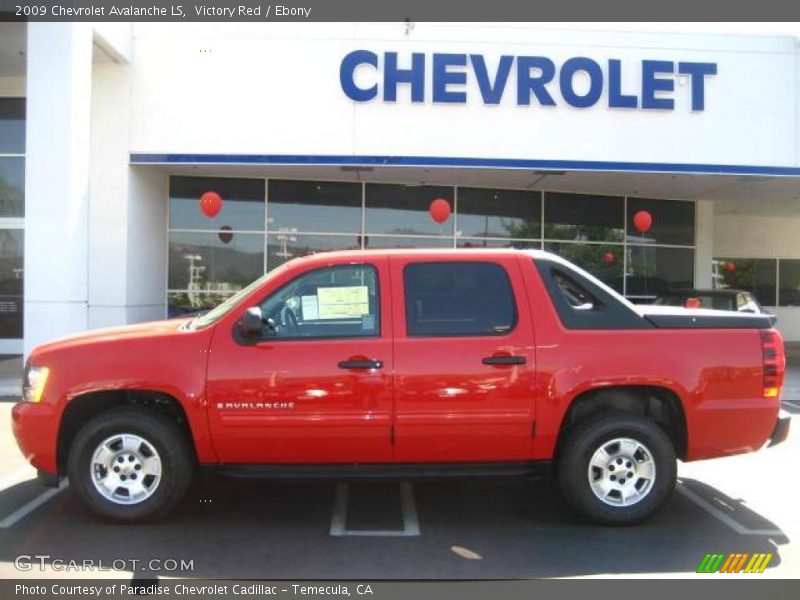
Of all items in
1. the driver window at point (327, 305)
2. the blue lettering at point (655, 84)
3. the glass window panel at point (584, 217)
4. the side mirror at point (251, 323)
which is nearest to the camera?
the side mirror at point (251, 323)

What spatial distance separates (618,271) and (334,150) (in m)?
7.65

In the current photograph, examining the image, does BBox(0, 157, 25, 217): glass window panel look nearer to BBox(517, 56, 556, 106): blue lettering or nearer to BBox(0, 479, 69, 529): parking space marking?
BBox(517, 56, 556, 106): blue lettering

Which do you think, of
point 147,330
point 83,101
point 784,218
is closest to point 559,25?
point 83,101

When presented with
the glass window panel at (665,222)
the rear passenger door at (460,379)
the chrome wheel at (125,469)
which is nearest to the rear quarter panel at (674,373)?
the rear passenger door at (460,379)

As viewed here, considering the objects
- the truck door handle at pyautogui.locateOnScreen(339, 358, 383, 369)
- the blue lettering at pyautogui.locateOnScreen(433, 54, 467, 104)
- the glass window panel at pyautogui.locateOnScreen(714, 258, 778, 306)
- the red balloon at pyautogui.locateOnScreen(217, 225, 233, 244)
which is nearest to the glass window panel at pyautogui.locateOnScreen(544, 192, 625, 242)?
the blue lettering at pyautogui.locateOnScreen(433, 54, 467, 104)

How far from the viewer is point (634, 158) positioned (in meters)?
13.9

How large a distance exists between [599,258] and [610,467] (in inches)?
505

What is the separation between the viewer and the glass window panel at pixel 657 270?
689 inches

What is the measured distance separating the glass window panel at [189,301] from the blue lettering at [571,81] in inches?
314

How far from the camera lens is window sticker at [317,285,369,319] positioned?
16.3 ft

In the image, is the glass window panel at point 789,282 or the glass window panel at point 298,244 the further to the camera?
the glass window panel at point 789,282

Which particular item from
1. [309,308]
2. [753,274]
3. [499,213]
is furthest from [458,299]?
[753,274]

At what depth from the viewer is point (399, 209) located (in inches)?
638

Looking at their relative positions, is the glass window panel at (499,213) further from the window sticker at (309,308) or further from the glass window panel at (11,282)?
the window sticker at (309,308)
